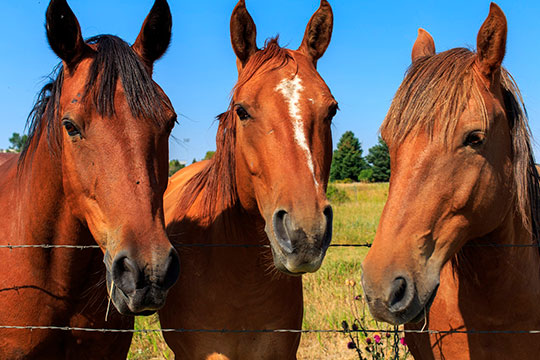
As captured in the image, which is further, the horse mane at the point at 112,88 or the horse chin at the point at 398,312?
the horse mane at the point at 112,88

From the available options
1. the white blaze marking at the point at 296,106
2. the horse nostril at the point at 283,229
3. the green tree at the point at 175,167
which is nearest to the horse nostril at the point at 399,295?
the horse nostril at the point at 283,229

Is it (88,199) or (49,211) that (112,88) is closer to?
(88,199)

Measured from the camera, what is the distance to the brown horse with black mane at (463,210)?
79.7 inches

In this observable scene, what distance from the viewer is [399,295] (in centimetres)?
196

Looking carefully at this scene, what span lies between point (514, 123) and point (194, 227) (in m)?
2.04

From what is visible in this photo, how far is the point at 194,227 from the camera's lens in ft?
10.3

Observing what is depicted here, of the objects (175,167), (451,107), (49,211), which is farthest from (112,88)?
(175,167)

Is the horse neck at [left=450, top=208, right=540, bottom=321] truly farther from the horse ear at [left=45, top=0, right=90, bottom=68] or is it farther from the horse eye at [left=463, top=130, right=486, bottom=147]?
the horse ear at [left=45, top=0, right=90, bottom=68]

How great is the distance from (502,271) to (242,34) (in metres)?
2.02

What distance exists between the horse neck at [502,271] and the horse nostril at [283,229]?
3.26 feet

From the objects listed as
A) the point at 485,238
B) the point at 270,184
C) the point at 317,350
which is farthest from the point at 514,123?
the point at 317,350

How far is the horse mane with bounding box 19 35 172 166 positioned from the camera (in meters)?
2.35

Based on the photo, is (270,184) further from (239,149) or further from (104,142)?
(104,142)

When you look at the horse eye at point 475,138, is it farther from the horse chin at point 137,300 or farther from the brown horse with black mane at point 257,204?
the horse chin at point 137,300
